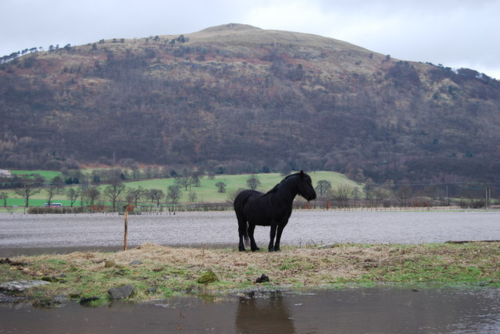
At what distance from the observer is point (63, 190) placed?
168 m

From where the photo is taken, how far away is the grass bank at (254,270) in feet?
53.9

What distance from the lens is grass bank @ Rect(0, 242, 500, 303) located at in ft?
53.9

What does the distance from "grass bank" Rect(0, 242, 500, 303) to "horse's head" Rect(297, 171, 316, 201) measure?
1767 millimetres

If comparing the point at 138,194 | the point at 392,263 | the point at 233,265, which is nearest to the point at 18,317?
the point at 233,265

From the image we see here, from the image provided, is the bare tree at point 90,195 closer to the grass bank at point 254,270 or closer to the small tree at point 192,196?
the small tree at point 192,196

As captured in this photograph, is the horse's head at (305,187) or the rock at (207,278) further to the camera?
the horse's head at (305,187)

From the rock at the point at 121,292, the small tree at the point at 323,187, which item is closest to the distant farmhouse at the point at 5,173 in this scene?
the small tree at the point at 323,187

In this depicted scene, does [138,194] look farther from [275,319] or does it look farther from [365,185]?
[275,319]

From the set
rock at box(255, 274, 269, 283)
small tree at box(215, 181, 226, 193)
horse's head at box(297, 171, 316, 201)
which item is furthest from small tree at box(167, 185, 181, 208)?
rock at box(255, 274, 269, 283)

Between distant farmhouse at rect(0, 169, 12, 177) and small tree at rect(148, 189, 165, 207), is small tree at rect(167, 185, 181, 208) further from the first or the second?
distant farmhouse at rect(0, 169, 12, 177)

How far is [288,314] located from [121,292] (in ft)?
13.4

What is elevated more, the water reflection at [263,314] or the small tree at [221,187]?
the small tree at [221,187]

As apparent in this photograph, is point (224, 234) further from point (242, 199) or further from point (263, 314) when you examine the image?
point (263, 314)

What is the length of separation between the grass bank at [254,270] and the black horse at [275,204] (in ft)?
3.92
